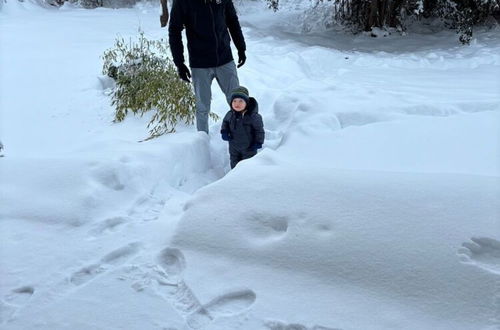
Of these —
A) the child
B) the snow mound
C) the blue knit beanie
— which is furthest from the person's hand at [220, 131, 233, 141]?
the snow mound

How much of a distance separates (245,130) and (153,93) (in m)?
1.54

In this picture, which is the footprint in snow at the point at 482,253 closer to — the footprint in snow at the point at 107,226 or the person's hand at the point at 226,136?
the footprint in snow at the point at 107,226

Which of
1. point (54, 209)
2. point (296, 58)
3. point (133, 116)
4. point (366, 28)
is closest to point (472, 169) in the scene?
point (54, 209)

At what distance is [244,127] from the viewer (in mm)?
4023

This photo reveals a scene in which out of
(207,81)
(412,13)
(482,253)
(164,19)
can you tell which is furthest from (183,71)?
(412,13)

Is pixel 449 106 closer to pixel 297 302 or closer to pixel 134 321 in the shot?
pixel 297 302

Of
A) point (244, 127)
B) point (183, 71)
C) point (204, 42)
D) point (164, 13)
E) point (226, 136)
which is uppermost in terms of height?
point (204, 42)

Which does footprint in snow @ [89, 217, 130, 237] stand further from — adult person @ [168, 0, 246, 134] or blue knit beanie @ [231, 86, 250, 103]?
adult person @ [168, 0, 246, 134]

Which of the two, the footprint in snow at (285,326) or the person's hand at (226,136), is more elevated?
the footprint in snow at (285,326)

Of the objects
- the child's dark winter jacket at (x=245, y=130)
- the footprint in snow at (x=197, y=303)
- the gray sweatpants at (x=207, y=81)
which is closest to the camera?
the footprint in snow at (x=197, y=303)

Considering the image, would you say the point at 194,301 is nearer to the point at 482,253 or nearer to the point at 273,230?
the point at 273,230

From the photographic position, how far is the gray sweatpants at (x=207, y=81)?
4266 millimetres

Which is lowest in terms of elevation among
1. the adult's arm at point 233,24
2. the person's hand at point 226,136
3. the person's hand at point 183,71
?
the person's hand at point 226,136

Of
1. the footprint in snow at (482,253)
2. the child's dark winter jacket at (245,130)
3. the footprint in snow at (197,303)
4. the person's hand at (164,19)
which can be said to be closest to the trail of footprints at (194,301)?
the footprint in snow at (197,303)
